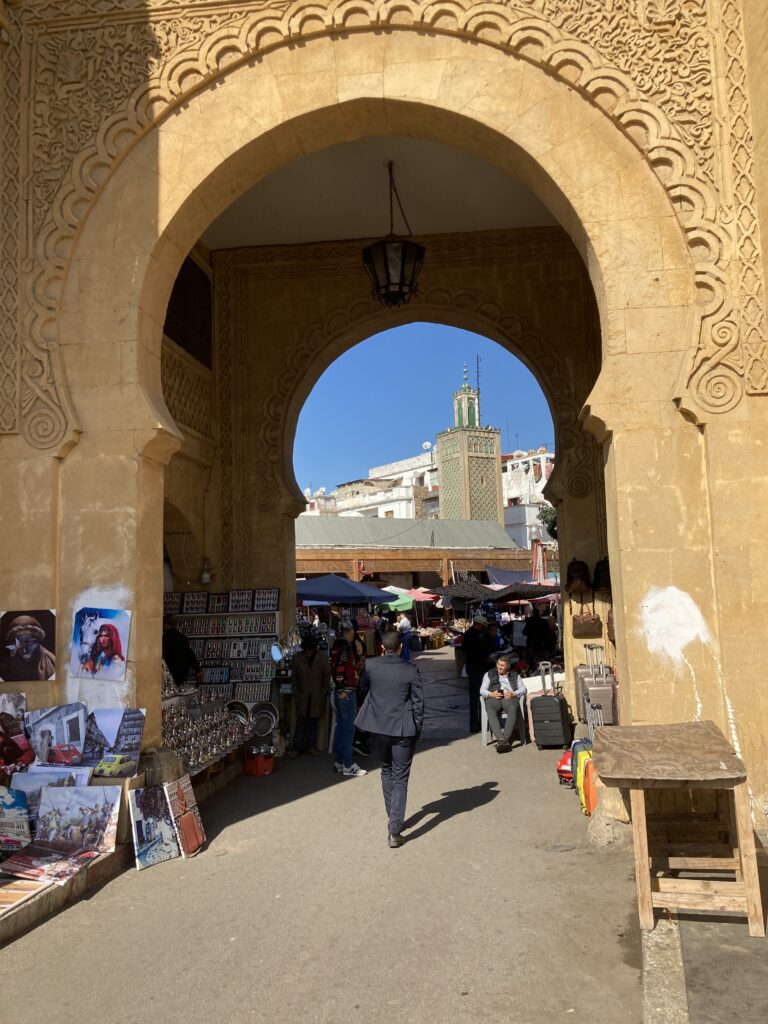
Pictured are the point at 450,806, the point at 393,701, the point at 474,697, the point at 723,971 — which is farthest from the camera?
the point at 474,697

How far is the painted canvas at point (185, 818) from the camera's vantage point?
5.29m

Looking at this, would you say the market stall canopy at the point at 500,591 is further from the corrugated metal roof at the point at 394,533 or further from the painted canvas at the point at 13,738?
the painted canvas at the point at 13,738

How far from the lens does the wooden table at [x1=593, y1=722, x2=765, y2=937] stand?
382 centimetres

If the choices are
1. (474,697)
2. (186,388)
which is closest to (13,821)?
(186,388)

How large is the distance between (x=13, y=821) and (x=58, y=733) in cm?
57

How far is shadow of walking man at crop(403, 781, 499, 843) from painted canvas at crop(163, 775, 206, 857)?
1394 mm

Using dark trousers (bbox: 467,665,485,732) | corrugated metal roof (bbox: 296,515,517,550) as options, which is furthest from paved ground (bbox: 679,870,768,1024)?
corrugated metal roof (bbox: 296,515,517,550)

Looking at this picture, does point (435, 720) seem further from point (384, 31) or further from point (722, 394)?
point (384, 31)

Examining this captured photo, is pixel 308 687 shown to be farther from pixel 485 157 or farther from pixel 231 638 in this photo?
pixel 485 157

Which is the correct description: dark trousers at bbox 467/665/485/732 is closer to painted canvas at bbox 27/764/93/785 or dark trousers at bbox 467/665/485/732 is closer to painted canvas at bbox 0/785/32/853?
painted canvas at bbox 27/764/93/785

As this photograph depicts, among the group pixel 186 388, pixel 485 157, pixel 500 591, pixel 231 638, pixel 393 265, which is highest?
pixel 485 157

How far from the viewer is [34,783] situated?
17.2 feet

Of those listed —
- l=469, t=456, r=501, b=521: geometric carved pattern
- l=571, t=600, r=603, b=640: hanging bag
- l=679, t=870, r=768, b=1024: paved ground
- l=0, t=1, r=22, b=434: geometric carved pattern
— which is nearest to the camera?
l=679, t=870, r=768, b=1024: paved ground

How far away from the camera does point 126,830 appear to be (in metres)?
5.21
